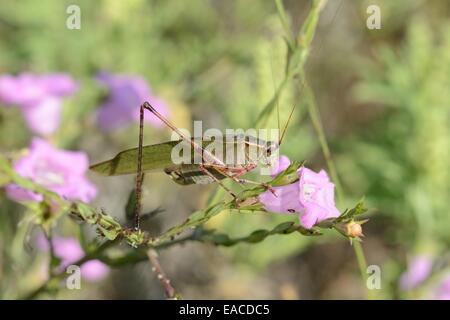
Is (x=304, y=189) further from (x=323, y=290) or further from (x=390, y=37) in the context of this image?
(x=390, y=37)

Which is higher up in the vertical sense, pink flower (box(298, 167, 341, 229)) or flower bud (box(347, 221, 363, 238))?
pink flower (box(298, 167, 341, 229))

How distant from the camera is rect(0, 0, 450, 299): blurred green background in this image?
2.75 metres

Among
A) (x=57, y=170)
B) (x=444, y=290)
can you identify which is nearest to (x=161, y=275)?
(x=57, y=170)

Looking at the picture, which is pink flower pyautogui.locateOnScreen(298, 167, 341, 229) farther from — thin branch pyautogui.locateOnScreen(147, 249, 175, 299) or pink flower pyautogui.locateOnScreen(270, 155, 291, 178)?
thin branch pyautogui.locateOnScreen(147, 249, 175, 299)

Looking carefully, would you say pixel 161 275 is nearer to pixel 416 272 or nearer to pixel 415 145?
pixel 416 272

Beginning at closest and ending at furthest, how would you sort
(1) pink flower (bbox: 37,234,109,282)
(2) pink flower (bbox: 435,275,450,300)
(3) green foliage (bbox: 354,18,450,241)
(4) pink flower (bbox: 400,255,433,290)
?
1. (2) pink flower (bbox: 435,275,450,300)
2. (4) pink flower (bbox: 400,255,433,290)
3. (1) pink flower (bbox: 37,234,109,282)
4. (3) green foliage (bbox: 354,18,450,241)

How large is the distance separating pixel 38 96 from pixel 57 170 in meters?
0.71

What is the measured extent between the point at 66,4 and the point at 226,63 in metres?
0.83

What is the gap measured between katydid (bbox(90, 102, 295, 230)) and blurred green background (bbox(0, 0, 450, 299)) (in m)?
1.00

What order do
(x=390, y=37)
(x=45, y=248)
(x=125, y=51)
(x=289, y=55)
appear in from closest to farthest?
(x=289, y=55)
(x=45, y=248)
(x=125, y=51)
(x=390, y=37)

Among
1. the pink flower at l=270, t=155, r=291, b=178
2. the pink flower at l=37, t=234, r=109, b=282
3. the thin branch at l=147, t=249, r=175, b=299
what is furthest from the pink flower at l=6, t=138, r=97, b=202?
the pink flower at l=37, t=234, r=109, b=282

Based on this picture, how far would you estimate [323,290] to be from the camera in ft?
11.5

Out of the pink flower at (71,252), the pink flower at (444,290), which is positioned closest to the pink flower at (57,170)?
the pink flower at (71,252)
